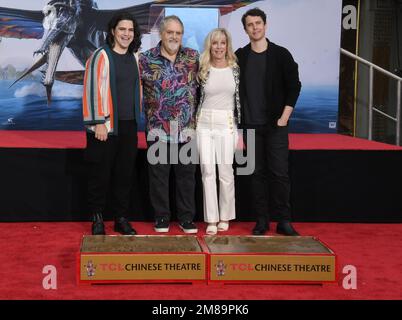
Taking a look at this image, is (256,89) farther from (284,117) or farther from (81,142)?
(81,142)

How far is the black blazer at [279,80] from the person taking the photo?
3615 millimetres

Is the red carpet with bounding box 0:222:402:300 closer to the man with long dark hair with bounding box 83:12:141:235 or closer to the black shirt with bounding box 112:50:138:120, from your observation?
the man with long dark hair with bounding box 83:12:141:235

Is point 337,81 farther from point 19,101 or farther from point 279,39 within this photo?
point 19,101

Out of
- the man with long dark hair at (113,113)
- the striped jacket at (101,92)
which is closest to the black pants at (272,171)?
the man with long dark hair at (113,113)

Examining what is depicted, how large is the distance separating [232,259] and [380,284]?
26.2 inches

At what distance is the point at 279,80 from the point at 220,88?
31 centimetres

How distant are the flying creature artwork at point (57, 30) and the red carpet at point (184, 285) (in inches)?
78.2

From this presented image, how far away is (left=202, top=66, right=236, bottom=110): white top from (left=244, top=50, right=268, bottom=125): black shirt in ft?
0.31

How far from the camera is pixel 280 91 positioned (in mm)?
3639

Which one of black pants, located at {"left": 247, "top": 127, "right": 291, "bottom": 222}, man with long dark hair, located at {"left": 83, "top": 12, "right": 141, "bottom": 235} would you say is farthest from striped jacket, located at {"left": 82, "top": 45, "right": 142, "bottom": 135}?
black pants, located at {"left": 247, "top": 127, "right": 291, "bottom": 222}

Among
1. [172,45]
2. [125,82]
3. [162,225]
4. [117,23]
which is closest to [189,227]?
[162,225]

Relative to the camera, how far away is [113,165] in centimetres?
373

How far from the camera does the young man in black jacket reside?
362 cm

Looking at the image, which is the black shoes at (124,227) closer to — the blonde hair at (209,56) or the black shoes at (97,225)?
the black shoes at (97,225)
